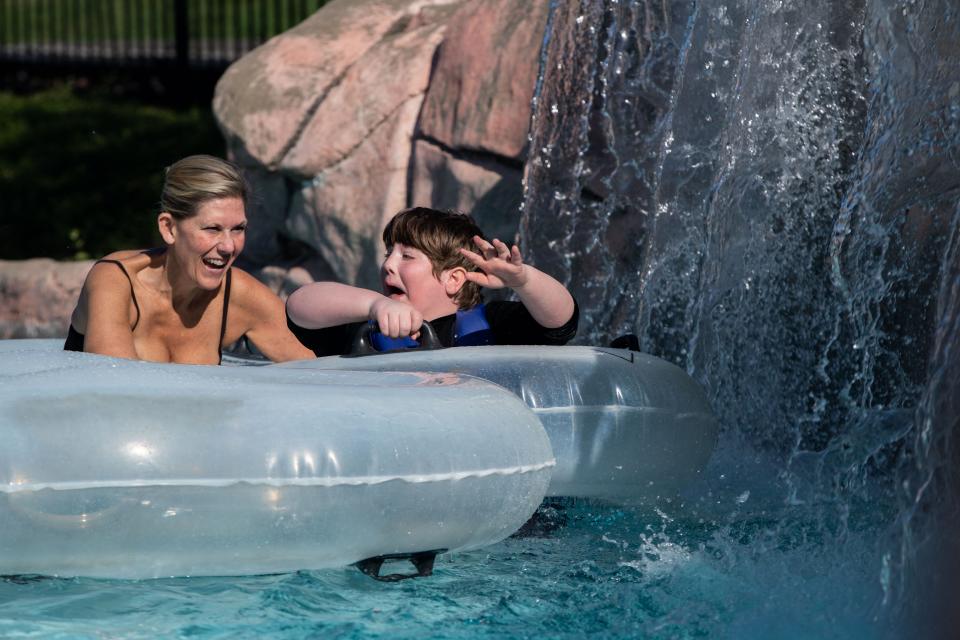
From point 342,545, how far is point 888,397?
6.50ft

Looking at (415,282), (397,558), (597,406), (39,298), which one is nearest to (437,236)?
(415,282)

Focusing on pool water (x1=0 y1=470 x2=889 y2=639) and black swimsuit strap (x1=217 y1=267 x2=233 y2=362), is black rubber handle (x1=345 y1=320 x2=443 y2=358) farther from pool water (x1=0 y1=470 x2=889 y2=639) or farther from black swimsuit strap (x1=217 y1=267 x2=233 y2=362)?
pool water (x1=0 y1=470 x2=889 y2=639)

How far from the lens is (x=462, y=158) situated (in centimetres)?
537

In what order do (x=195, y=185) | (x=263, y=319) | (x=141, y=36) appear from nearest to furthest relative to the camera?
1. (x=195, y=185)
2. (x=263, y=319)
3. (x=141, y=36)

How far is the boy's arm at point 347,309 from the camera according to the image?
3311mm

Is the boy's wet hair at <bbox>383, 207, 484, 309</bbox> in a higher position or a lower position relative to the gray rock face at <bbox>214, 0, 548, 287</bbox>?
lower

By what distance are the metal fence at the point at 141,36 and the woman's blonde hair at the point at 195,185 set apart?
6.00 metres

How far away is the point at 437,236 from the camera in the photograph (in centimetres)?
360

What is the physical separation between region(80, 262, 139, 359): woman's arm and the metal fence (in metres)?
6.13

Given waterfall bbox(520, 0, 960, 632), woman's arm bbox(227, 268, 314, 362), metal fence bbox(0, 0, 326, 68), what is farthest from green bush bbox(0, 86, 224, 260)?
woman's arm bbox(227, 268, 314, 362)

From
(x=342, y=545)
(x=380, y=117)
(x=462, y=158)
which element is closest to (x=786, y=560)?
(x=342, y=545)

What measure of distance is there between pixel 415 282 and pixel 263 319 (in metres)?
0.48

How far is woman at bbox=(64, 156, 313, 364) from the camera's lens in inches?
133

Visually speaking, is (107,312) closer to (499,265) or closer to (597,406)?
(499,265)
